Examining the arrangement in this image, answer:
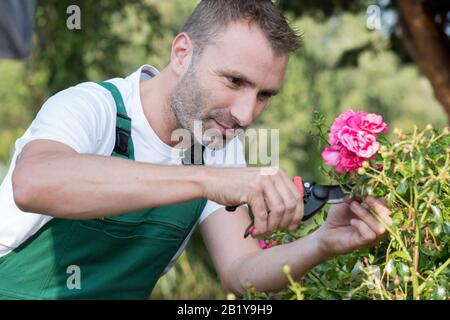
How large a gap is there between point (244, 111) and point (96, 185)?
1.73ft

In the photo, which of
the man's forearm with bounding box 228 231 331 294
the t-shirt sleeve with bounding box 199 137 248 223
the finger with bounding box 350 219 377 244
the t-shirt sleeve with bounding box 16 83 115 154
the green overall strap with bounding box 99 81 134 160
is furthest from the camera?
the t-shirt sleeve with bounding box 199 137 248 223

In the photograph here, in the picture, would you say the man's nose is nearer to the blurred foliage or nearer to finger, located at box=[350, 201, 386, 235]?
the blurred foliage

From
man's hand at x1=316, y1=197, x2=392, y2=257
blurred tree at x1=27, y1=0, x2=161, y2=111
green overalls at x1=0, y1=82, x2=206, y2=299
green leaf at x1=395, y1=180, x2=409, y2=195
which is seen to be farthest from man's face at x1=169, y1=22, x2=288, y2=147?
blurred tree at x1=27, y1=0, x2=161, y2=111

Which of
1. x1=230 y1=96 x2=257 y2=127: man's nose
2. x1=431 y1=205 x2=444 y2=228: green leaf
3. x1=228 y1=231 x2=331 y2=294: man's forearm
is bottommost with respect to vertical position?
x1=228 y1=231 x2=331 y2=294: man's forearm

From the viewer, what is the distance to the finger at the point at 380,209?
1733 millimetres

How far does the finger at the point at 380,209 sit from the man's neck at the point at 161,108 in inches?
32.3

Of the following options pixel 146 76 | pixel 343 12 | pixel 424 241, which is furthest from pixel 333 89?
pixel 424 241

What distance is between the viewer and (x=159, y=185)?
169 centimetres

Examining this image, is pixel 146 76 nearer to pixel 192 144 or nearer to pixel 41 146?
pixel 192 144

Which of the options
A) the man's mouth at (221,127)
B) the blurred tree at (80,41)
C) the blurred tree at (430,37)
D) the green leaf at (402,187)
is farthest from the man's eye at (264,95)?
the blurred tree at (80,41)

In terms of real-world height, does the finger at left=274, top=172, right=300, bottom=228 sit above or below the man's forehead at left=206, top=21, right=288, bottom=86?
below

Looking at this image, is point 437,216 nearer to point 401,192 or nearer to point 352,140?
point 401,192

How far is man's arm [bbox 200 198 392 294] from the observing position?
1.83 metres

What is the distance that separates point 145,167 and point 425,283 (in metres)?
0.65
